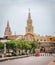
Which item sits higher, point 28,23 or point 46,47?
point 28,23

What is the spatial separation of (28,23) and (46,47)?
33.7m

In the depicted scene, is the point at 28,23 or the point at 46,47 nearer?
the point at 46,47

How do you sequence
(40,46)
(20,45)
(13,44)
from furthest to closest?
(40,46), (20,45), (13,44)

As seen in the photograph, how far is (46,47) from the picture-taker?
166875 mm

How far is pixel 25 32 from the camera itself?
186500mm

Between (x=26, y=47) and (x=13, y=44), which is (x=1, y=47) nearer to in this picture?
(x=13, y=44)

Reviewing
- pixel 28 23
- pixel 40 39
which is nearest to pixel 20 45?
pixel 40 39

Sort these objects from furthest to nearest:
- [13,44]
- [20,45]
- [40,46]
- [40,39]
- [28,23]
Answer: [28,23] < [40,39] < [40,46] < [20,45] < [13,44]

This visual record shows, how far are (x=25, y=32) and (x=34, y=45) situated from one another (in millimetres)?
58769

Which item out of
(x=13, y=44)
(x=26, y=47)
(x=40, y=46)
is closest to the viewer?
(x=13, y=44)

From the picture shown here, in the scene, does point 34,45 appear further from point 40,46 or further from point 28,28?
point 28,28

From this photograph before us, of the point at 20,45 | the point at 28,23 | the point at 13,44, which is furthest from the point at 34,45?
the point at 28,23

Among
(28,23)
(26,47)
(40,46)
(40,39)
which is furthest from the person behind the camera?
(28,23)

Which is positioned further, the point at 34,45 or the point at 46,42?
the point at 46,42
